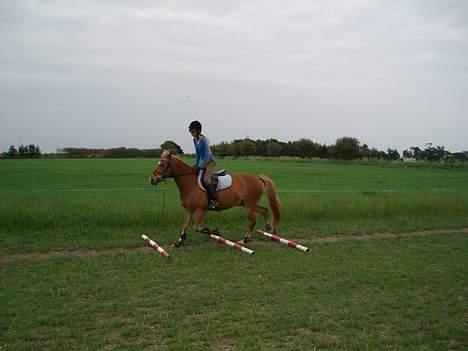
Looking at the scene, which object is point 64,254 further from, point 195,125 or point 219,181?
point 195,125

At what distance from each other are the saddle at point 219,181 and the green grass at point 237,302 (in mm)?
1480

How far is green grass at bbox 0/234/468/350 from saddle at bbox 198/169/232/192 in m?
1.48

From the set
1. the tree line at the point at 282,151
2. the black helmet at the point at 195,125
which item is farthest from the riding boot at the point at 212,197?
the tree line at the point at 282,151

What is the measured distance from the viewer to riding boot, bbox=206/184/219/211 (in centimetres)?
829

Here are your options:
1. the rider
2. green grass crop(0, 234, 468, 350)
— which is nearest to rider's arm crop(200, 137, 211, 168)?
the rider

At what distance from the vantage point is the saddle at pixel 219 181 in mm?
8305

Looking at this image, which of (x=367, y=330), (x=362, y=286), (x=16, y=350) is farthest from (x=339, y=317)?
(x=16, y=350)

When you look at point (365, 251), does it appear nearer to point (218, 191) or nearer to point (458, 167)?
point (218, 191)

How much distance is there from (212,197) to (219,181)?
0.40 m

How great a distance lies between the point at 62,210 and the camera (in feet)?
32.8

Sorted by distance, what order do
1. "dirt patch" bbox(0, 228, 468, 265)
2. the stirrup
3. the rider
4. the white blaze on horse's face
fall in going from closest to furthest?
"dirt patch" bbox(0, 228, 468, 265) → the white blaze on horse's face → the rider → the stirrup

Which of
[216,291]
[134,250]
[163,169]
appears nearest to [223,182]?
[163,169]

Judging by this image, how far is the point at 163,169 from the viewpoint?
8102mm

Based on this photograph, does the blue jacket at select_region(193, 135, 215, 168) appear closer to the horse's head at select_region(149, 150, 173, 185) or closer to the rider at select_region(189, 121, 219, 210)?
the rider at select_region(189, 121, 219, 210)
